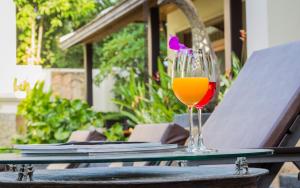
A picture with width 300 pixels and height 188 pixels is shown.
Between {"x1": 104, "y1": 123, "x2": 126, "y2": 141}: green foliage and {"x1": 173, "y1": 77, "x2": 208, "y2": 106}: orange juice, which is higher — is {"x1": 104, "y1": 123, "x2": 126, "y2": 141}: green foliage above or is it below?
below

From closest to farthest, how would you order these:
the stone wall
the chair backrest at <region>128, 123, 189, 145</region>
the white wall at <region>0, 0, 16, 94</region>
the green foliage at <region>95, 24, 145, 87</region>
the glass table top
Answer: the glass table top → the chair backrest at <region>128, 123, 189, 145</region> → the white wall at <region>0, 0, 16, 94</region> → the stone wall → the green foliage at <region>95, 24, 145, 87</region>

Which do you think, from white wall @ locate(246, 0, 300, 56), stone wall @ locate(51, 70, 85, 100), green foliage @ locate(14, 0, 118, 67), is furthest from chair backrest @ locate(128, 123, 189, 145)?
green foliage @ locate(14, 0, 118, 67)

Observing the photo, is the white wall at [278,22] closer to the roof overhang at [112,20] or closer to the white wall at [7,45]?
the white wall at [7,45]

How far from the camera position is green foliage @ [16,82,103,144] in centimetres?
873

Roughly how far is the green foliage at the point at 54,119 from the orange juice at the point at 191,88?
6.19 meters

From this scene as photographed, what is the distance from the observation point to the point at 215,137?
11.8 ft

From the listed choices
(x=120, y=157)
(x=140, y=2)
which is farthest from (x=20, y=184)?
(x=140, y=2)

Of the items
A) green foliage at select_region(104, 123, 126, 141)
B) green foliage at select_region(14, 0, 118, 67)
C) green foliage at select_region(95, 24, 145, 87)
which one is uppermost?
green foliage at select_region(14, 0, 118, 67)

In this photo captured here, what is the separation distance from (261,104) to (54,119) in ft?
18.3

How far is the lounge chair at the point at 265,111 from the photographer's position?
304cm

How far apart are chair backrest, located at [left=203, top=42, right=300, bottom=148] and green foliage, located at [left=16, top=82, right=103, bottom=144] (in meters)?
4.94

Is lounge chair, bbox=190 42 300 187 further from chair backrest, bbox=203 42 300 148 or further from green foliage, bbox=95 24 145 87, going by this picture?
green foliage, bbox=95 24 145 87

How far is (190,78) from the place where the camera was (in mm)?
2428

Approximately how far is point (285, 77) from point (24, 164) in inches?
66.4
